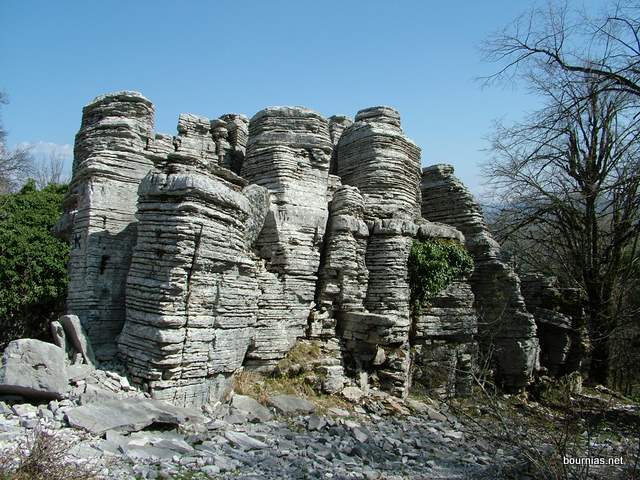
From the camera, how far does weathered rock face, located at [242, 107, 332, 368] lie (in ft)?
34.6

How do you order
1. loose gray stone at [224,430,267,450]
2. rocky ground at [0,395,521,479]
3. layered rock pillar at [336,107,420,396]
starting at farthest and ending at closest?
1. layered rock pillar at [336,107,420,396]
2. loose gray stone at [224,430,267,450]
3. rocky ground at [0,395,521,479]

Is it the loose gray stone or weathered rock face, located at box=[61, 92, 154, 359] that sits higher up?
weathered rock face, located at box=[61, 92, 154, 359]

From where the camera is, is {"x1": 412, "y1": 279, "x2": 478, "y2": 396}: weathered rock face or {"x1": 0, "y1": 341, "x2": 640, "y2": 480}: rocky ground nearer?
{"x1": 0, "y1": 341, "x2": 640, "y2": 480}: rocky ground

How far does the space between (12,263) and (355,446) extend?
23.2 ft

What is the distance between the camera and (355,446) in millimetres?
7730

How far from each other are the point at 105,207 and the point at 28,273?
1868mm

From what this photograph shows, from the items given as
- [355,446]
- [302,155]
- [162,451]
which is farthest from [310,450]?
[302,155]

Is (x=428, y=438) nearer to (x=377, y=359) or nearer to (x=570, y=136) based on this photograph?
(x=377, y=359)

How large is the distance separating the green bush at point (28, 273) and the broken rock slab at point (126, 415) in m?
3.34

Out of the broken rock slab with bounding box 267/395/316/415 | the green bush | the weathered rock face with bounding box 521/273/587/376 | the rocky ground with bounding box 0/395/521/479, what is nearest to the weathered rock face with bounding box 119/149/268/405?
the rocky ground with bounding box 0/395/521/479

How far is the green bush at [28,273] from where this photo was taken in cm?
845

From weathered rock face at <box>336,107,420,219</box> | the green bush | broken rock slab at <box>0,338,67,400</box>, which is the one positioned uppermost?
weathered rock face at <box>336,107,420,219</box>

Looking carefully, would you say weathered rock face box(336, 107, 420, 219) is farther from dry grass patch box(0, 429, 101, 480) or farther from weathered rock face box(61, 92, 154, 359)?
dry grass patch box(0, 429, 101, 480)

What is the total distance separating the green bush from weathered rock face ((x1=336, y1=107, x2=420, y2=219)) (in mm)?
7831
